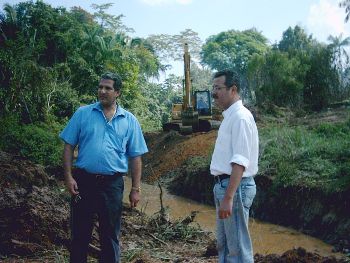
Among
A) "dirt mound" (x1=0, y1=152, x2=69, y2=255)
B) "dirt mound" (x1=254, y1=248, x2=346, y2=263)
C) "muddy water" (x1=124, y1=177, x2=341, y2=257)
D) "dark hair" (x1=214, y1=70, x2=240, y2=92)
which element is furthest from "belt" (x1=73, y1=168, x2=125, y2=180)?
"muddy water" (x1=124, y1=177, x2=341, y2=257)

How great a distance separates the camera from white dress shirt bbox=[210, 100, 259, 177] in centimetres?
327

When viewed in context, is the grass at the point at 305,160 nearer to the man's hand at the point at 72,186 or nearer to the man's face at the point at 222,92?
the man's face at the point at 222,92

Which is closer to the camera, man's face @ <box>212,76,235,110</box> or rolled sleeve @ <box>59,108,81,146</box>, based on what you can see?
man's face @ <box>212,76,235,110</box>

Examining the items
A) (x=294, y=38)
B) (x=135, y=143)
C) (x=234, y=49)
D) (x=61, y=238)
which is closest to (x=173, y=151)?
(x=61, y=238)

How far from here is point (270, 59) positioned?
26031 millimetres

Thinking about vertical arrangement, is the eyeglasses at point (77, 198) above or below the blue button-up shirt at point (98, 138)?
below

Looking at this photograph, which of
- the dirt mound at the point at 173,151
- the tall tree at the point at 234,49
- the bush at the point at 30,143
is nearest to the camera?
the bush at the point at 30,143

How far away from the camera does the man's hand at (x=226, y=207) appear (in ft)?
10.5

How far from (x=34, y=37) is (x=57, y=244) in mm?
19056

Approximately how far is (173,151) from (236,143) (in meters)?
15.2

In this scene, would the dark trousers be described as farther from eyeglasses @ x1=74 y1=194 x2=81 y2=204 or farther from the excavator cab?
the excavator cab

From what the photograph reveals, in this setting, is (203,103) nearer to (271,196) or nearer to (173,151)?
(173,151)

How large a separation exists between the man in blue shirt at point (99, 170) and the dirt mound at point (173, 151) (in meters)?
11.6

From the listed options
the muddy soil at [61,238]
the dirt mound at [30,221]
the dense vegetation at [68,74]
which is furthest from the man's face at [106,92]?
the dense vegetation at [68,74]
